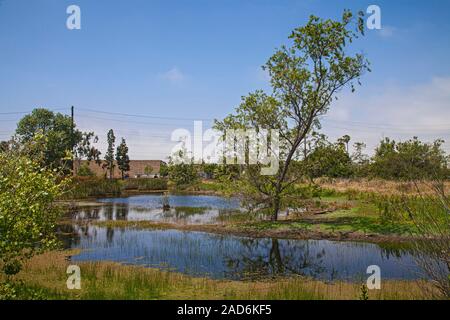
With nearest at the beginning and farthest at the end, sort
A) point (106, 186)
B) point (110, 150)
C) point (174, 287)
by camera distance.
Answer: point (174, 287) → point (106, 186) → point (110, 150)

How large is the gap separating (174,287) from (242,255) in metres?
5.76

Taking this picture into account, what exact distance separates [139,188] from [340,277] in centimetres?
5206

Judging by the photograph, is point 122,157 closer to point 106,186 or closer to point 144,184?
point 144,184

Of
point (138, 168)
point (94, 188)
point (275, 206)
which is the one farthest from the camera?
point (138, 168)

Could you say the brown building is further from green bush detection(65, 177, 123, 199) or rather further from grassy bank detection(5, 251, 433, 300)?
grassy bank detection(5, 251, 433, 300)

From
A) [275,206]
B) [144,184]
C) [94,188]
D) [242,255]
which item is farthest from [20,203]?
[144,184]

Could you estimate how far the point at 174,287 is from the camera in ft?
35.5

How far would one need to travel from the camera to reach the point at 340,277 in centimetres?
1236

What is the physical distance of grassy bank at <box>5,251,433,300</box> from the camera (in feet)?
32.3

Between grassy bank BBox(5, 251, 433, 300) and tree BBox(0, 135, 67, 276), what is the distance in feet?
3.94

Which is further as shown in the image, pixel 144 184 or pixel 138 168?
pixel 138 168

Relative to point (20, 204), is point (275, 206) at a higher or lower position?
lower
